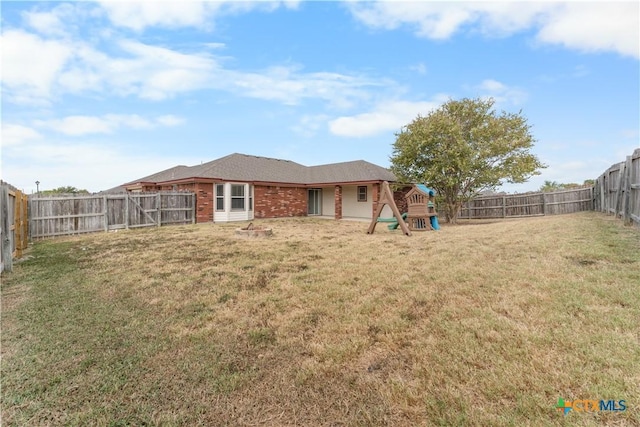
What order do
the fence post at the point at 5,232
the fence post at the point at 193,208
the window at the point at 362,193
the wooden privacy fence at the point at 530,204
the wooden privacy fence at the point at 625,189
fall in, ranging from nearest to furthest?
the fence post at the point at 5,232, the wooden privacy fence at the point at 625,189, the wooden privacy fence at the point at 530,204, the fence post at the point at 193,208, the window at the point at 362,193

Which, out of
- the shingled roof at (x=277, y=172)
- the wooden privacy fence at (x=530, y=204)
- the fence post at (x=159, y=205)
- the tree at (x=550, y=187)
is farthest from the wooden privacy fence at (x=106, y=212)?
the tree at (x=550, y=187)

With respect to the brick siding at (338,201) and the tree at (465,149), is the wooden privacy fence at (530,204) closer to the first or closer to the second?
the tree at (465,149)

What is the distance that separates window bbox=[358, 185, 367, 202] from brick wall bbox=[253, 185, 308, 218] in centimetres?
412

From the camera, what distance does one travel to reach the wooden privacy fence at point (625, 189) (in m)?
7.43

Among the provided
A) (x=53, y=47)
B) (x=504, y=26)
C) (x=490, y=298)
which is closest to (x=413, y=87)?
(x=504, y=26)

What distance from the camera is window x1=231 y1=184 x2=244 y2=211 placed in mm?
17359

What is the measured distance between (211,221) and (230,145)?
1002cm

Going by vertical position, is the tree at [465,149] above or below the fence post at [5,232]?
above

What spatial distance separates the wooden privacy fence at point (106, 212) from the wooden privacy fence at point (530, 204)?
18759mm

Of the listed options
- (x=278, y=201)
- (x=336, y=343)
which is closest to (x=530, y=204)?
(x=278, y=201)

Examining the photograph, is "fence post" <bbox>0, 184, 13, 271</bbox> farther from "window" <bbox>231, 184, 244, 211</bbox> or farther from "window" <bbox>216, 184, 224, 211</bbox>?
"window" <bbox>231, 184, 244, 211</bbox>

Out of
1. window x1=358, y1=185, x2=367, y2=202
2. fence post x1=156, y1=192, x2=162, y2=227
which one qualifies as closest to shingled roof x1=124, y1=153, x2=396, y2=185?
window x1=358, y1=185, x2=367, y2=202

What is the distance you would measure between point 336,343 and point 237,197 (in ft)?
51.5

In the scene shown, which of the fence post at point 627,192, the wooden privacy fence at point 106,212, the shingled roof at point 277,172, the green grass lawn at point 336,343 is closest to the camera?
the green grass lawn at point 336,343
